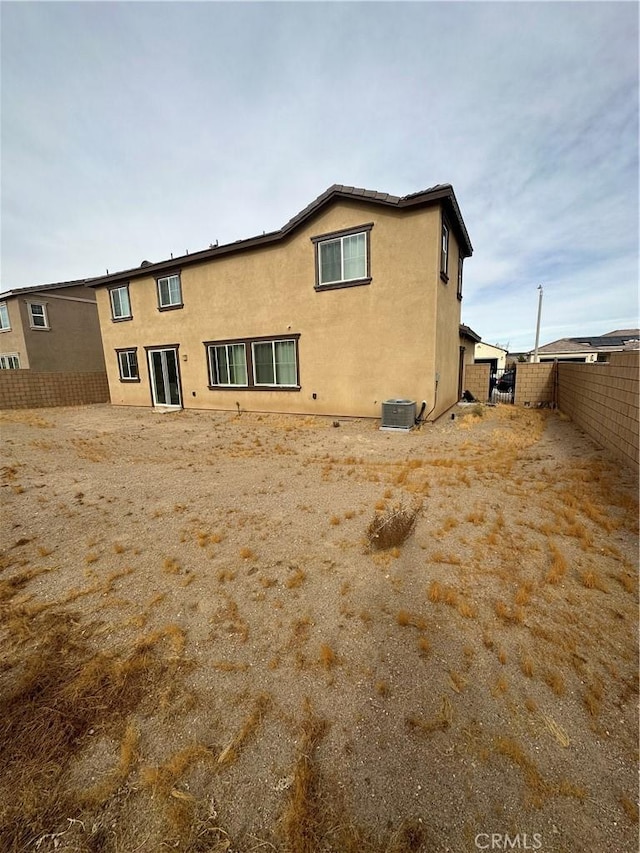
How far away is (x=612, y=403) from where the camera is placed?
604 centimetres

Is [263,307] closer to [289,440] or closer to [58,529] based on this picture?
[289,440]

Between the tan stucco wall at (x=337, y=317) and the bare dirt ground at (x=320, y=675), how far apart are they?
5760 mm

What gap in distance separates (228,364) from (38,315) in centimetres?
1470

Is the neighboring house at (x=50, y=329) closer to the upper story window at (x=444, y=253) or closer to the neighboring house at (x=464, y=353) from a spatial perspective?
the upper story window at (x=444, y=253)

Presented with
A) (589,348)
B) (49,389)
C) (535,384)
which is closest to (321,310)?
(535,384)

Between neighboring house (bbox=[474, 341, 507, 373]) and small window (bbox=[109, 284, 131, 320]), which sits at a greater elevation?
small window (bbox=[109, 284, 131, 320])

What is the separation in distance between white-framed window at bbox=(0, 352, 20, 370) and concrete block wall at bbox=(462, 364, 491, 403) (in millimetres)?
24153

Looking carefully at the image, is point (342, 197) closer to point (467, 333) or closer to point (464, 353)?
point (467, 333)

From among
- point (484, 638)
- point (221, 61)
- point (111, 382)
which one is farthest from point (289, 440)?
point (111, 382)

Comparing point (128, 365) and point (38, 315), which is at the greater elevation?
point (38, 315)

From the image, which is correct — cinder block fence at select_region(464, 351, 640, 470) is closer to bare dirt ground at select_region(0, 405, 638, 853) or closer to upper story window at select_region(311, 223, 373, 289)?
bare dirt ground at select_region(0, 405, 638, 853)

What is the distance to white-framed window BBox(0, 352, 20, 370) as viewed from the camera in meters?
19.0

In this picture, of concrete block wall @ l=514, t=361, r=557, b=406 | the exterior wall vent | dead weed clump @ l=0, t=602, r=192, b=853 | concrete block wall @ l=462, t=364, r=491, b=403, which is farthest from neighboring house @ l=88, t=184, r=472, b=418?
dead weed clump @ l=0, t=602, r=192, b=853

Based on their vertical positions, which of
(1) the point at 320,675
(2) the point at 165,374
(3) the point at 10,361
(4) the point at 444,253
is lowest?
(1) the point at 320,675
